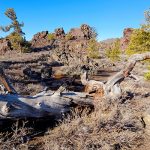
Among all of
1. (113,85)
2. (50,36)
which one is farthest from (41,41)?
(113,85)

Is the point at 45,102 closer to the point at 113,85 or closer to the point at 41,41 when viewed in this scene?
the point at 113,85

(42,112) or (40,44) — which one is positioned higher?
(40,44)

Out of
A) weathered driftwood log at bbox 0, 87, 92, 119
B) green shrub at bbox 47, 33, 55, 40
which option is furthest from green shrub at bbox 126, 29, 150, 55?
green shrub at bbox 47, 33, 55, 40

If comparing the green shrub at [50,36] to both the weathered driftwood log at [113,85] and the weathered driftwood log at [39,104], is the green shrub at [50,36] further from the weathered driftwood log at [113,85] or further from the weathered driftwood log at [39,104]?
the weathered driftwood log at [39,104]

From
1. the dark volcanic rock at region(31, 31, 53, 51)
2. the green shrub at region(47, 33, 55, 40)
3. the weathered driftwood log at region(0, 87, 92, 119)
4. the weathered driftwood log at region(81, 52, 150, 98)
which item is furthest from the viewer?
the green shrub at region(47, 33, 55, 40)

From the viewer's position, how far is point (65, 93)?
888 centimetres

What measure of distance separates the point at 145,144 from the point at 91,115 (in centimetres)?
179

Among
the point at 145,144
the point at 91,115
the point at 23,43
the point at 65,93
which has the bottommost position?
the point at 145,144

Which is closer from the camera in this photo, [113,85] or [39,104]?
[39,104]

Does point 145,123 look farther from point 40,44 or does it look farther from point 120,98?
point 40,44

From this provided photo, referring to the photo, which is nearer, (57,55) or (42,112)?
(42,112)

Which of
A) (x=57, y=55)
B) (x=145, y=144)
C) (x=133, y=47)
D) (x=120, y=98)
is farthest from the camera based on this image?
(x=57, y=55)

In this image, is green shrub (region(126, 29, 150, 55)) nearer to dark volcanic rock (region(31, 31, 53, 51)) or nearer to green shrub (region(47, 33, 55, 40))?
dark volcanic rock (region(31, 31, 53, 51))

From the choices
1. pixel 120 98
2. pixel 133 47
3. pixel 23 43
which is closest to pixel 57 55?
pixel 23 43
